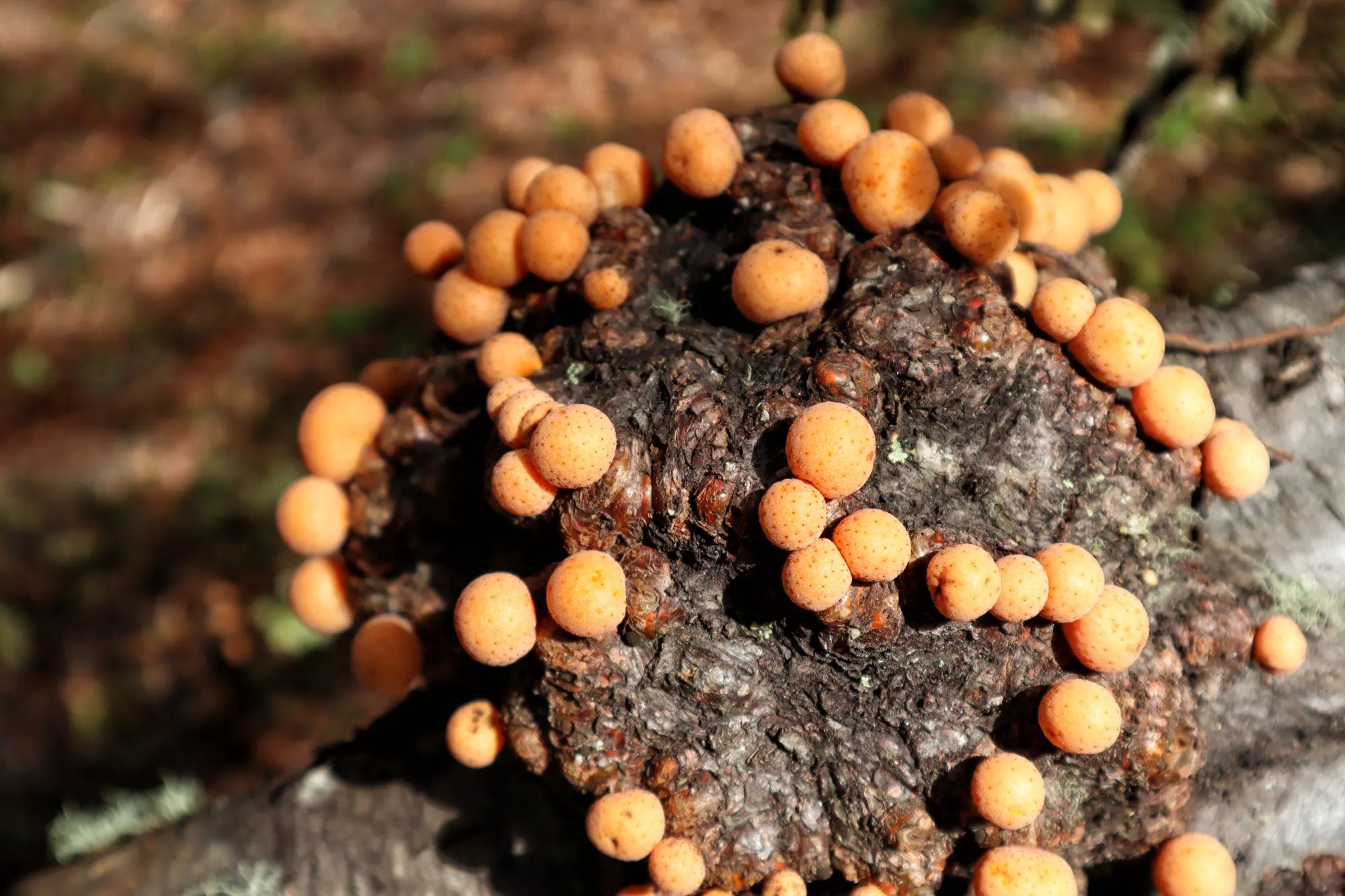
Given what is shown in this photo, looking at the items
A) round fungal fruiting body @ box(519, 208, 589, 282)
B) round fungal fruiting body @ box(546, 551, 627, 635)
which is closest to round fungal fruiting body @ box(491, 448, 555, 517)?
round fungal fruiting body @ box(546, 551, 627, 635)

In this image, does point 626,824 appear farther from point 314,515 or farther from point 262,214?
point 262,214

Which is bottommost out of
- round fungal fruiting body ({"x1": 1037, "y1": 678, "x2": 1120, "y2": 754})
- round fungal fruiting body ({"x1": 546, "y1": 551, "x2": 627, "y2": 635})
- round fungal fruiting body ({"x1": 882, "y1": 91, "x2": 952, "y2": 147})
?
round fungal fruiting body ({"x1": 1037, "y1": 678, "x2": 1120, "y2": 754})

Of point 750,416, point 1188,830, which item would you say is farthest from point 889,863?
point 750,416

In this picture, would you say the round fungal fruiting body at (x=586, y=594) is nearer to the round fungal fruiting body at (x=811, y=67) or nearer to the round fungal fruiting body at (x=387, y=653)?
the round fungal fruiting body at (x=387, y=653)

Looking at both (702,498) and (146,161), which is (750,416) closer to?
(702,498)

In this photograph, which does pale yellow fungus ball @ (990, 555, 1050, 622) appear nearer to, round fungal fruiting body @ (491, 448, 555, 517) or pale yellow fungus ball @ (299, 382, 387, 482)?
round fungal fruiting body @ (491, 448, 555, 517)

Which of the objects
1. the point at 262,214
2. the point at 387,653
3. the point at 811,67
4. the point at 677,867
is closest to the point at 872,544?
the point at 677,867
